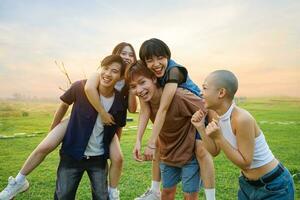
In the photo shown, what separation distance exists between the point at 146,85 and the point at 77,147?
0.95 m

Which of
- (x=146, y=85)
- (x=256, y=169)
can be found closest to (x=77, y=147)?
(x=146, y=85)

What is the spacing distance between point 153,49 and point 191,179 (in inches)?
51.7

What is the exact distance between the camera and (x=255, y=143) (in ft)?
9.50

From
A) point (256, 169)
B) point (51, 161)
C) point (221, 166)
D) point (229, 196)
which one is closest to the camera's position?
point (256, 169)

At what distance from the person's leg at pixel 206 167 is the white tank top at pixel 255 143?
0.75 metres

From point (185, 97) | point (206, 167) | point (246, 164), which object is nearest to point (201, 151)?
point (206, 167)

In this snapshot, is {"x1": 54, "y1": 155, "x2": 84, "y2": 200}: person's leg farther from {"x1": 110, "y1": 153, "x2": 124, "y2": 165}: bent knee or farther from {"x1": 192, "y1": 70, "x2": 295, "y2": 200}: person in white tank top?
{"x1": 192, "y1": 70, "x2": 295, "y2": 200}: person in white tank top

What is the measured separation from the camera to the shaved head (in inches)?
111

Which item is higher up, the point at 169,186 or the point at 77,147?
the point at 77,147

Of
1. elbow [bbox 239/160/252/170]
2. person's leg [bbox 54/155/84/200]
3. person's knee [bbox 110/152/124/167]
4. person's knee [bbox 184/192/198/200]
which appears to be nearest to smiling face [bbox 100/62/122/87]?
person's knee [bbox 110/152/124/167]

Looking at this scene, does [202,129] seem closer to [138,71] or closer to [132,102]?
[138,71]

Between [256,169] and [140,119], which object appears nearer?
[256,169]

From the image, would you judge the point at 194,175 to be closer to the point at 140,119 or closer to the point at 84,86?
the point at 140,119

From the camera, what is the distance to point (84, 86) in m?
3.82
